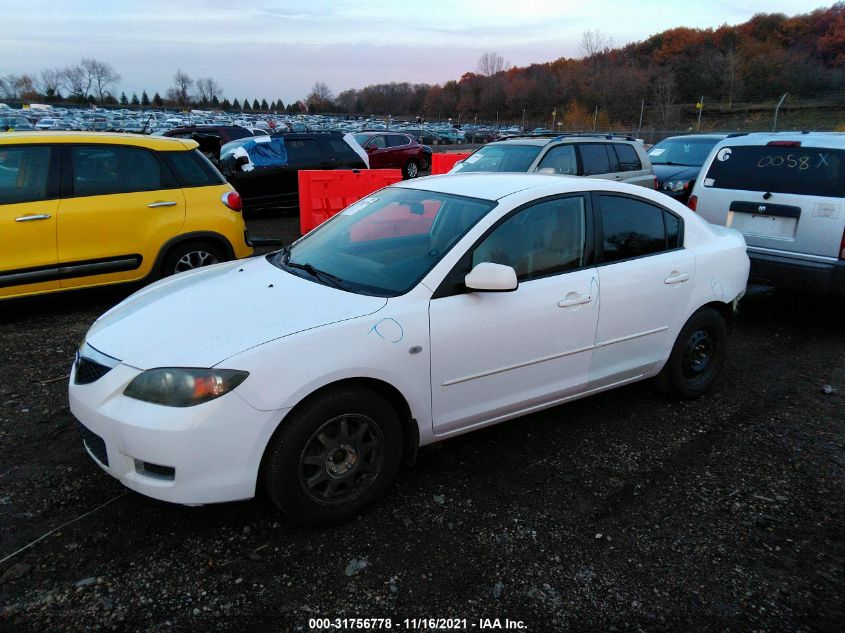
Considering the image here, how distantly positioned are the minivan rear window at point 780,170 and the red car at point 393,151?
1438 centimetres

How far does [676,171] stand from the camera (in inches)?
435

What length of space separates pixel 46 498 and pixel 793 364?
5534 mm

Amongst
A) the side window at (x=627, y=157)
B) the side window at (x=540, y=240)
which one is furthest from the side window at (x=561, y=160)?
the side window at (x=540, y=240)

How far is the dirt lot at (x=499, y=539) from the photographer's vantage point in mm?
2424

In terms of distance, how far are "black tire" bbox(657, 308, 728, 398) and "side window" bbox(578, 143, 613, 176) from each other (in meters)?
5.11

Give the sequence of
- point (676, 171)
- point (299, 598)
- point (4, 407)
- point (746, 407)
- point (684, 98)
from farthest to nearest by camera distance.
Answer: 1. point (684, 98)
2. point (676, 171)
3. point (746, 407)
4. point (4, 407)
5. point (299, 598)

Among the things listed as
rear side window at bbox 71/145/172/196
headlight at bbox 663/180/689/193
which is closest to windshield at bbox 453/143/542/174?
headlight at bbox 663/180/689/193

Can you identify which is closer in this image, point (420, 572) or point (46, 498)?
point (420, 572)

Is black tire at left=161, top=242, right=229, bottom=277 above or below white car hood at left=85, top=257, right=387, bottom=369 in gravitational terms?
below

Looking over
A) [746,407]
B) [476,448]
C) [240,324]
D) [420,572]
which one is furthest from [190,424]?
[746,407]

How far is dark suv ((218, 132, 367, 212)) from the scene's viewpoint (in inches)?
467

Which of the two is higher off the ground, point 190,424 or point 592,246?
point 592,246

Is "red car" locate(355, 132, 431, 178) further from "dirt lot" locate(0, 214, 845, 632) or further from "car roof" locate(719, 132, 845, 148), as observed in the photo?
"dirt lot" locate(0, 214, 845, 632)

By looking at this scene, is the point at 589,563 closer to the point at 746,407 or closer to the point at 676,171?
the point at 746,407
